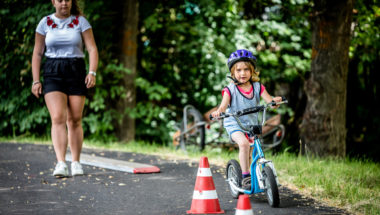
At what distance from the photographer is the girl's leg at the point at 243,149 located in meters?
4.77

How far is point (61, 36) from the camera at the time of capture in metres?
5.79

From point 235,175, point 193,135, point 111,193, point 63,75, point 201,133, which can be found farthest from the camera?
point 193,135

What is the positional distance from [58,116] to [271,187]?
9.16 feet

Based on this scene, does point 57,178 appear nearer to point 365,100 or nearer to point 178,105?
point 178,105

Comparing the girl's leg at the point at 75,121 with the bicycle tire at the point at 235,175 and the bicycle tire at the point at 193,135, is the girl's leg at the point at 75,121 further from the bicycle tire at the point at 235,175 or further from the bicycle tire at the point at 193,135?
the bicycle tire at the point at 193,135

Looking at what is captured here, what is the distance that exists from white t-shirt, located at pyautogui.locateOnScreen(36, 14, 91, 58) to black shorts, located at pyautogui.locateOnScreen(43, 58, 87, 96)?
0.25 ft

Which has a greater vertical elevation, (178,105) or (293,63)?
(293,63)

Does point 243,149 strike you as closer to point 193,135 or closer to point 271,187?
point 271,187

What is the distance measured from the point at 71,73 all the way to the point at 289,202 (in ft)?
9.68

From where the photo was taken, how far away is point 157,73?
523 inches

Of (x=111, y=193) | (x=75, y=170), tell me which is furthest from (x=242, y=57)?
(x=75, y=170)

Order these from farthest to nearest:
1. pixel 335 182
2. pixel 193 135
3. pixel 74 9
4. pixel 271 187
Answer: pixel 193 135 < pixel 74 9 < pixel 335 182 < pixel 271 187

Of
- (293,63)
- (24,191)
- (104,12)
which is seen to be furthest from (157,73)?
(24,191)

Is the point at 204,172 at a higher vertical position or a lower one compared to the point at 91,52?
lower
